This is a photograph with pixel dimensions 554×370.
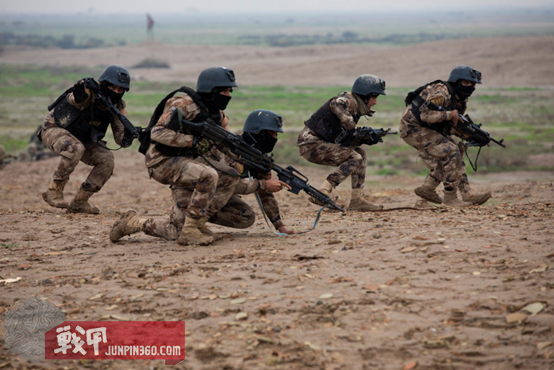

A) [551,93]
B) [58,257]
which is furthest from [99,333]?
[551,93]

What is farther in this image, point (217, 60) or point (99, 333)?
point (217, 60)

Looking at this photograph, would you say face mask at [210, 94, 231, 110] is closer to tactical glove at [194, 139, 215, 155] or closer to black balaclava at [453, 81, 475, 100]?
tactical glove at [194, 139, 215, 155]

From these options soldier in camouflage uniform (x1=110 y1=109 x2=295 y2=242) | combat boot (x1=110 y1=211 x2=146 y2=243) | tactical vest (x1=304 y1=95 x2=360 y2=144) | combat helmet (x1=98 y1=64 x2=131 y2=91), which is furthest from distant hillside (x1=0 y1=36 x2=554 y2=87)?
combat boot (x1=110 y1=211 x2=146 y2=243)

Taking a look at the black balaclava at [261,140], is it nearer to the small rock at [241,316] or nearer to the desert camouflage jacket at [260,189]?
the desert camouflage jacket at [260,189]

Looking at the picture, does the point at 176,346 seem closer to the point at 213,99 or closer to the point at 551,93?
the point at 213,99

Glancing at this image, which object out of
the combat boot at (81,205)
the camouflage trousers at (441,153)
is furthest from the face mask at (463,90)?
the combat boot at (81,205)

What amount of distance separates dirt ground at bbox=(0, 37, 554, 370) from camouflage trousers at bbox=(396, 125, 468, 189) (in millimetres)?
725

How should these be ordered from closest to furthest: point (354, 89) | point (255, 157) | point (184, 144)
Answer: point (184, 144)
point (255, 157)
point (354, 89)

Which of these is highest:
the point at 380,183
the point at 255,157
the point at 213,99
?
the point at 213,99

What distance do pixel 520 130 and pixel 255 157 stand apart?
17.2 metres

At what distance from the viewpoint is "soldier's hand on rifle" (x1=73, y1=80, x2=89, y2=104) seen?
767 centimetres

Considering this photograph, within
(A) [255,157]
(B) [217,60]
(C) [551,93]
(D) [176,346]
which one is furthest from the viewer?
(B) [217,60]

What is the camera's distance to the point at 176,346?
4172 mm

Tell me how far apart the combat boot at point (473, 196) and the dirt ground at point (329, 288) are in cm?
85
